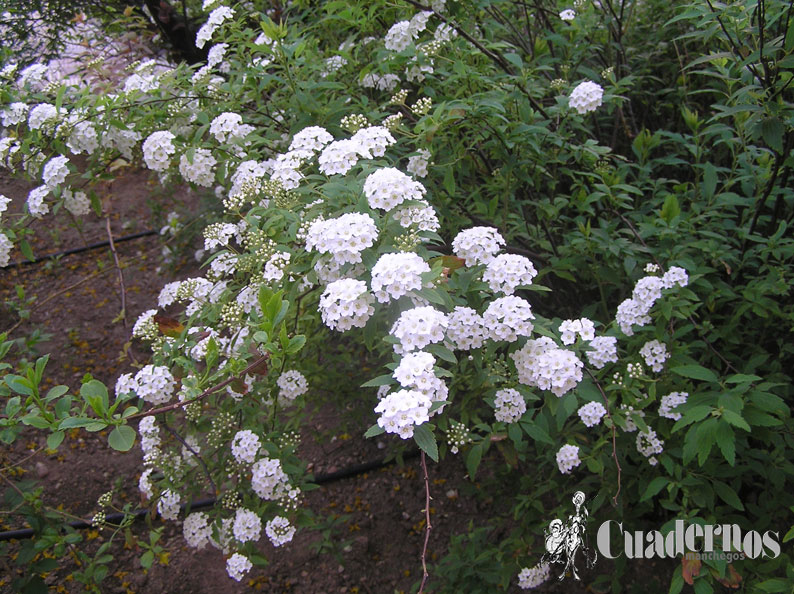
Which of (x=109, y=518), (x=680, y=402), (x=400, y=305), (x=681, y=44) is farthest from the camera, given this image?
(x=681, y=44)

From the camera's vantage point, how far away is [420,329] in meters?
1.62

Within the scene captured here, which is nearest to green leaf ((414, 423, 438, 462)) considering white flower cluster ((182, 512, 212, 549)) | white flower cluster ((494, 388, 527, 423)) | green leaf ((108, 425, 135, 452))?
white flower cluster ((494, 388, 527, 423))

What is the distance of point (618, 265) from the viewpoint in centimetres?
269

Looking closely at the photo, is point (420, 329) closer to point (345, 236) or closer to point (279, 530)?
point (345, 236)

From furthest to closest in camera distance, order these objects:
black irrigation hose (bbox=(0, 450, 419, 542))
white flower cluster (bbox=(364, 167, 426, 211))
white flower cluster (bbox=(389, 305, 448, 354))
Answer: black irrigation hose (bbox=(0, 450, 419, 542)), white flower cluster (bbox=(364, 167, 426, 211)), white flower cluster (bbox=(389, 305, 448, 354))

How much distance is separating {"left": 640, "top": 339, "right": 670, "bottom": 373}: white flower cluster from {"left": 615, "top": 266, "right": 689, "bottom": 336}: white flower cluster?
0.24 feet

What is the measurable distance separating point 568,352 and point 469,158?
1.13m

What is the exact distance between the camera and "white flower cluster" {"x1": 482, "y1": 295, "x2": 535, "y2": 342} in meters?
1.81

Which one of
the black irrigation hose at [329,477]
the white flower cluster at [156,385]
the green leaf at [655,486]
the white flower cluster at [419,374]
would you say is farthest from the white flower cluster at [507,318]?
the black irrigation hose at [329,477]

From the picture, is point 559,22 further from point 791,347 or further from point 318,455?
point 318,455

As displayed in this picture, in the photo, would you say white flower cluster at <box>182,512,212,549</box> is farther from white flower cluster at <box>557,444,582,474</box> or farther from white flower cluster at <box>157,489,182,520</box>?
white flower cluster at <box>557,444,582,474</box>

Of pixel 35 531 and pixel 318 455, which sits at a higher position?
pixel 35 531

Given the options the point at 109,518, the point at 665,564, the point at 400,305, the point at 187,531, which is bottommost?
the point at 109,518

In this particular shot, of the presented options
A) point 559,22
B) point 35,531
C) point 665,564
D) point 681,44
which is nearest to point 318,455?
point 35,531
